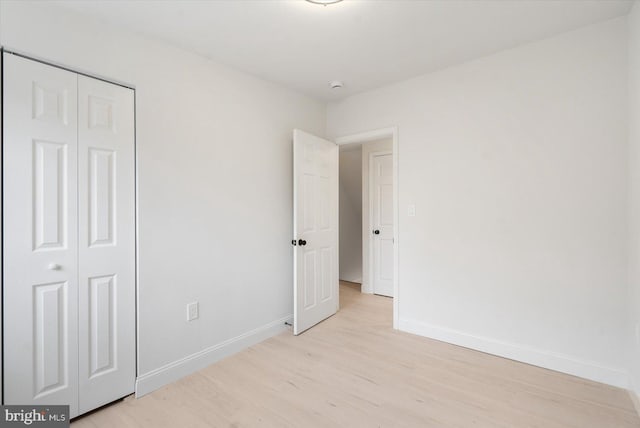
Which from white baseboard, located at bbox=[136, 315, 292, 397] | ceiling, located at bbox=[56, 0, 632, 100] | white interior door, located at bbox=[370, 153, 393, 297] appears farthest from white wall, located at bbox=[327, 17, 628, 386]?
white baseboard, located at bbox=[136, 315, 292, 397]

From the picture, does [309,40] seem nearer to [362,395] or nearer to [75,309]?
[75,309]

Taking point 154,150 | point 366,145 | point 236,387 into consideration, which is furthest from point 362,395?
point 366,145

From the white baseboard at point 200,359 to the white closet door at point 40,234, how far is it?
392 mm

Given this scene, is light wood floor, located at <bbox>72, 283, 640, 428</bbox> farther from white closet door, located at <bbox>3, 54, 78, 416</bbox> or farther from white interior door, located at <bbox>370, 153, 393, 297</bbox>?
white interior door, located at <bbox>370, 153, 393, 297</bbox>

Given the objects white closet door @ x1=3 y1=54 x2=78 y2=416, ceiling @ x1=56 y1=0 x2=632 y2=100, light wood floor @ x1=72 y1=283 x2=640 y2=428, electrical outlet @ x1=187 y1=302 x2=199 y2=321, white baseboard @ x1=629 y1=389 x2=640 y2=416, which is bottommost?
light wood floor @ x1=72 y1=283 x2=640 y2=428

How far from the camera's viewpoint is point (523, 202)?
237cm

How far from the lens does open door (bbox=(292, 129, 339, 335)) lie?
2953 mm

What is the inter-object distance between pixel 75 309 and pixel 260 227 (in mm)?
1459

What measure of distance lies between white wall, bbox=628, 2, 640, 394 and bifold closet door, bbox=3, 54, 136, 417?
10.4 feet

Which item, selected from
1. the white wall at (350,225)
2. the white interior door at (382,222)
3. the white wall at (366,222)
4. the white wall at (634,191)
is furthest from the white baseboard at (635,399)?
the white wall at (350,225)

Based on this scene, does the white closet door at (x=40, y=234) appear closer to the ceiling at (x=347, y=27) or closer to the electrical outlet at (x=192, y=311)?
the ceiling at (x=347, y=27)

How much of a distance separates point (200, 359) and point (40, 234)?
1.38 m

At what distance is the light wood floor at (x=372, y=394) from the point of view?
175 centimetres

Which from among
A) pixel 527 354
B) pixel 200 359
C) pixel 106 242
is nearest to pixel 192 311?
pixel 200 359
